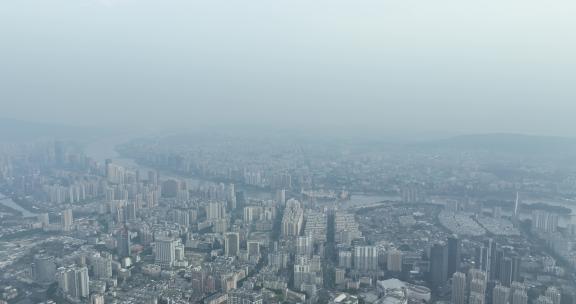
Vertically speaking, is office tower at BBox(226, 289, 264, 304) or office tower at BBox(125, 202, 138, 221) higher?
office tower at BBox(125, 202, 138, 221)

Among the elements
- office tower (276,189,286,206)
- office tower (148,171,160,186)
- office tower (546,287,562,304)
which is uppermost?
office tower (148,171,160,186)

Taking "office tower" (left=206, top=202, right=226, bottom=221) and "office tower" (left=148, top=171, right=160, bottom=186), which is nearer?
"office tower" (left=206, top=202, right=226, bottom=221)

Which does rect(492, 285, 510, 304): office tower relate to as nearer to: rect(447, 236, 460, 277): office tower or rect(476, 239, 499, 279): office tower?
rect(476, 239, 499, 279): office tower

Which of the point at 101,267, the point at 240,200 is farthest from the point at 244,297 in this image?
the point at 240,200

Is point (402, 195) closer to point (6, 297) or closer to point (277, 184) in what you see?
point (277, 184)

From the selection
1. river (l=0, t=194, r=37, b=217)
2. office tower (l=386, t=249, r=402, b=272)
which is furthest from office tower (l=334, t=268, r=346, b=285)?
river (l=0, t=194, r=37, b=217)

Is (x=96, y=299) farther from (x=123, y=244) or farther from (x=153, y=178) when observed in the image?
(x=153, y=178)

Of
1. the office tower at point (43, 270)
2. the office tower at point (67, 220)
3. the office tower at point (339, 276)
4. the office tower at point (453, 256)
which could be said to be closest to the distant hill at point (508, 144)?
the office tower at point (453, 256)
